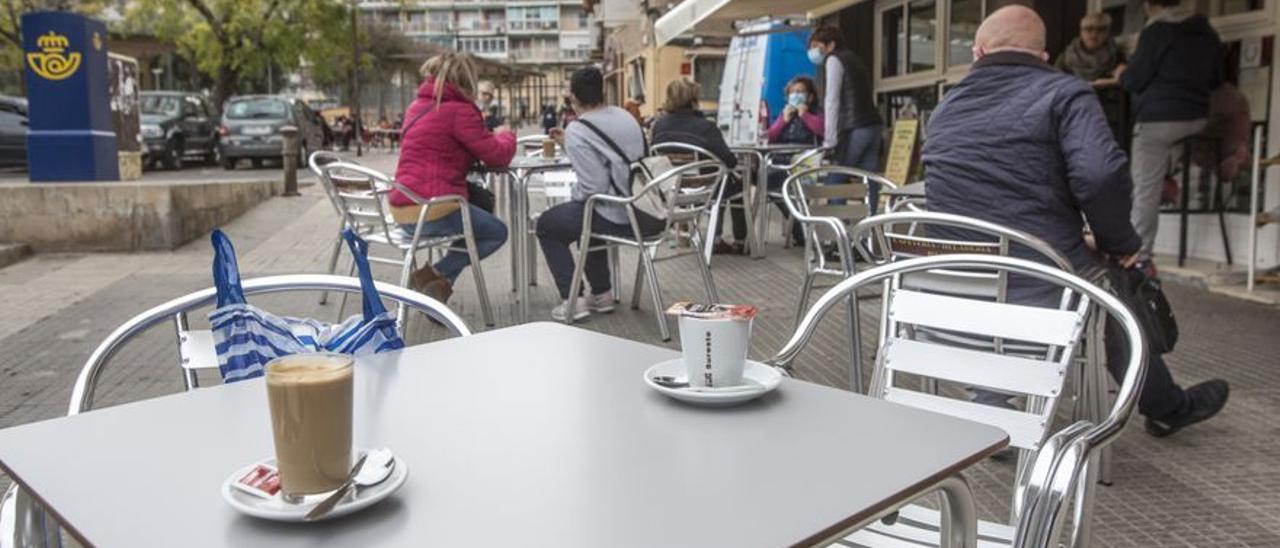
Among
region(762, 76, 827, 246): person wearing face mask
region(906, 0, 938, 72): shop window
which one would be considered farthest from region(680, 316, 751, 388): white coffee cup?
region(906, 0, 938, 72): shop window

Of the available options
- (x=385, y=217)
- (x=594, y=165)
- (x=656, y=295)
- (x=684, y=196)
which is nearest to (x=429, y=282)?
(x=385, y=217)

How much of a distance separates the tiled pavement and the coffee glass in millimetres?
2277

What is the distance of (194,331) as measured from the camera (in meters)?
1.95

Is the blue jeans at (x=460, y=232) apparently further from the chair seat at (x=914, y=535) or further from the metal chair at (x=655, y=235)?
the chair seat at (x=914, y=535)

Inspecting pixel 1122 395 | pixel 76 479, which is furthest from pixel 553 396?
pixel 1122 395

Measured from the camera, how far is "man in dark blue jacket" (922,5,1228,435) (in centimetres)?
291

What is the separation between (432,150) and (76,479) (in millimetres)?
4338

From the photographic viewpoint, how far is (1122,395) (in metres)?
1.71

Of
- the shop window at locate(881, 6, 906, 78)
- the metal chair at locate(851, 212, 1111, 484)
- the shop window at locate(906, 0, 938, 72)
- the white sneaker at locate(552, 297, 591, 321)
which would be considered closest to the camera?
the metal chair at locate(851, 212, 1111, 484)

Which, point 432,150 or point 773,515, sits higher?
point 432,150

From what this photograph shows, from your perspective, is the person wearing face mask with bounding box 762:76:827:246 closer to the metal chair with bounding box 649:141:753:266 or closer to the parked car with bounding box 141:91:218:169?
the metal chair with bounding box 649:141:753:266

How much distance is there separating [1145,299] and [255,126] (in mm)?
19011

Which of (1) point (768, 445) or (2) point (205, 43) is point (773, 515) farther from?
(2) point (205, 43)

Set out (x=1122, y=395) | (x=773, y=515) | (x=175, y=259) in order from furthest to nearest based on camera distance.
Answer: (x=175, y=259)
(x=1122, y=395)
(x=773, y=515)
